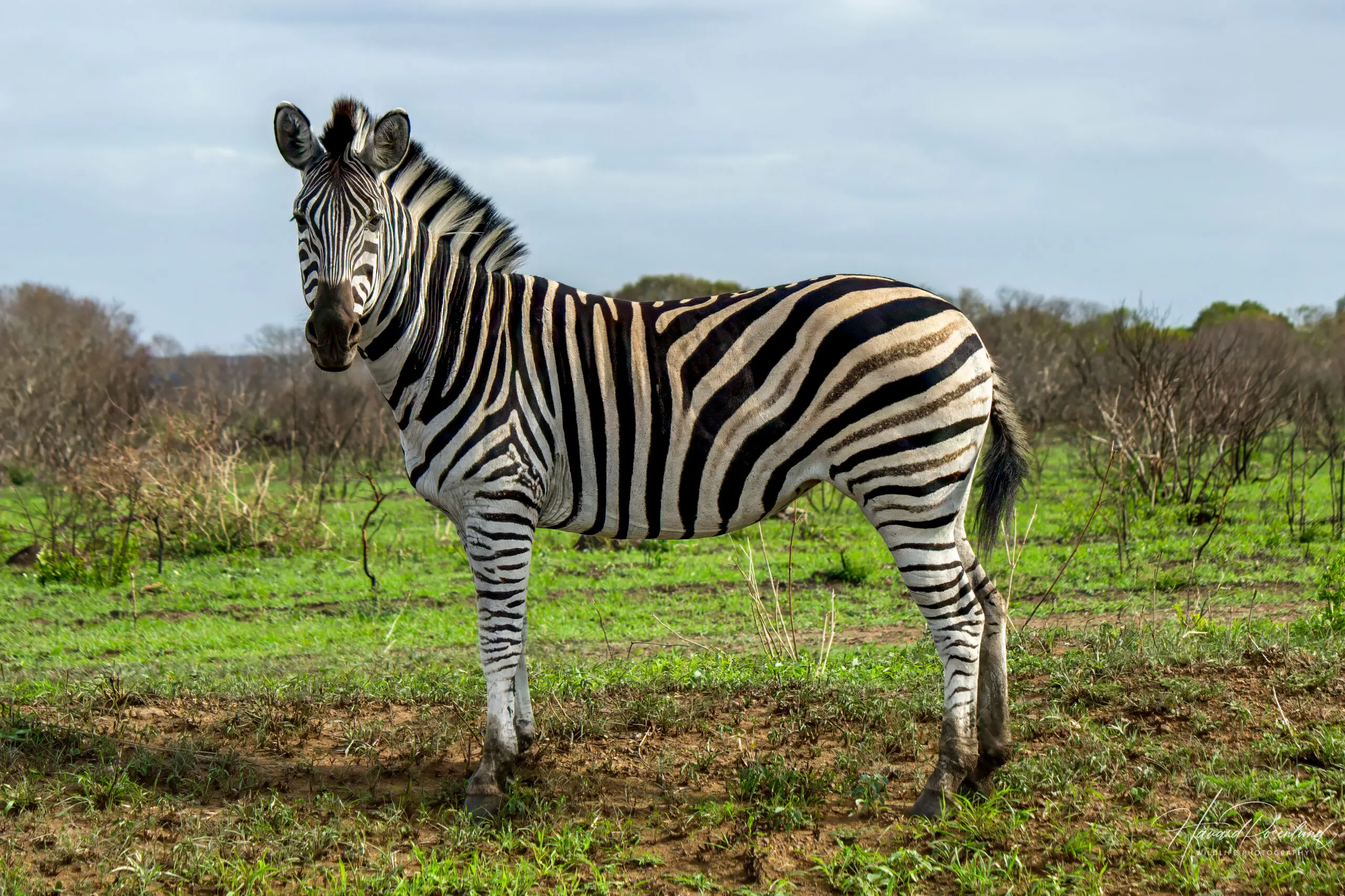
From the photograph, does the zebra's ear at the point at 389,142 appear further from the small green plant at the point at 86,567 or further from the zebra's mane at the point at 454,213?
the small green plant at the point at 86,567

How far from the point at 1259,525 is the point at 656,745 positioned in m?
9.62

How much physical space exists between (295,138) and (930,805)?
3.94 m

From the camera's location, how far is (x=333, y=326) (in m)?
4.33

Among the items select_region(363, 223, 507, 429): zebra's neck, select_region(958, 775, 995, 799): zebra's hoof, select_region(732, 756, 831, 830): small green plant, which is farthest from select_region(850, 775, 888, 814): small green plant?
select_region(363, 223, 507, 429): zebra's neck

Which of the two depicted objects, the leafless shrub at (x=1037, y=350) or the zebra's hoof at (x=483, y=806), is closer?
the zebra's hoof at (x=483, y=806)

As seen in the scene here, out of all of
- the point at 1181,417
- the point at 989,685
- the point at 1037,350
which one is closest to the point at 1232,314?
the point at 1037,350

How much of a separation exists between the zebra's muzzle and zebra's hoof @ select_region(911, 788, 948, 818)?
296 centimetres

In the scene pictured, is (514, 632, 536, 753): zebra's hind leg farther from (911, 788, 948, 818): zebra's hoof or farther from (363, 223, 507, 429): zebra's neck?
(911, 788, 948, 818): zebra's hoof

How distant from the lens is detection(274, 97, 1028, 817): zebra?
176 inches

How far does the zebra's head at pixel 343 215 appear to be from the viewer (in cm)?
438

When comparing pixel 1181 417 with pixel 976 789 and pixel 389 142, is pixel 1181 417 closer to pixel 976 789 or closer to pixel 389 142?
pixel 976 789

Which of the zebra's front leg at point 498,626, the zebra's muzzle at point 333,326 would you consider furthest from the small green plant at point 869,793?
the zebra's muzzle at point 333,326

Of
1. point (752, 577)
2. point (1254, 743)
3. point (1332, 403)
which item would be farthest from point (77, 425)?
point (1332, 403)

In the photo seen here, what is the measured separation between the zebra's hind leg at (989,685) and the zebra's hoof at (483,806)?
2.00 meters
